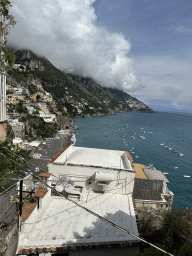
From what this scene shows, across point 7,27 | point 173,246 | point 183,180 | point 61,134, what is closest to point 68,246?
point 173,246

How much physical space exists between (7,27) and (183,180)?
41.5 m

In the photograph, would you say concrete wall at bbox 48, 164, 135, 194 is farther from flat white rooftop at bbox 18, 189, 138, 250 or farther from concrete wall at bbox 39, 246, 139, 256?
concrete wall at bbox 39, 246, 139, 256

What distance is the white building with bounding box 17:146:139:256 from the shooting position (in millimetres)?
5672

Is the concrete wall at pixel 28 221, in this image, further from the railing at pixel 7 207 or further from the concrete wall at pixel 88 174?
the concrete wall at pixel 88 174

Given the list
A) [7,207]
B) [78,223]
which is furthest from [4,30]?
[78,223]

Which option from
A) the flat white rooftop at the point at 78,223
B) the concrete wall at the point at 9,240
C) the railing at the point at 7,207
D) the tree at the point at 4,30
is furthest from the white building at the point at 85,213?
the tree at the point at 4,30

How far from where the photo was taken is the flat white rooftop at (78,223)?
19.0 feet

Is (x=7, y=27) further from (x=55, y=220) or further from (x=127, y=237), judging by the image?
(x=127, y=237)

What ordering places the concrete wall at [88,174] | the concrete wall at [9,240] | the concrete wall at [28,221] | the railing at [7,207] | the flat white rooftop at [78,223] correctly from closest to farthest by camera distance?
the concrete wall at [9,240], the railing at [7,207], the concrete wall at [28,221], the flat white rooftop at [78,223], the concrete wall at [88,174]

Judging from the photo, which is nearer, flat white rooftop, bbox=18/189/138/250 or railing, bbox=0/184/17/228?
railing, bbox=0/184/17/228

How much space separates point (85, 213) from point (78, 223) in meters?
0.78

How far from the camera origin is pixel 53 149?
47656mm

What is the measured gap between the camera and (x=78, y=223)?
6.72 m

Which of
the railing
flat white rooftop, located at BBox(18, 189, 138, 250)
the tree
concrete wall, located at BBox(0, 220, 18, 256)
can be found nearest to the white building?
flat white rooftop, located at BBox(18, 189, 138, 250)
